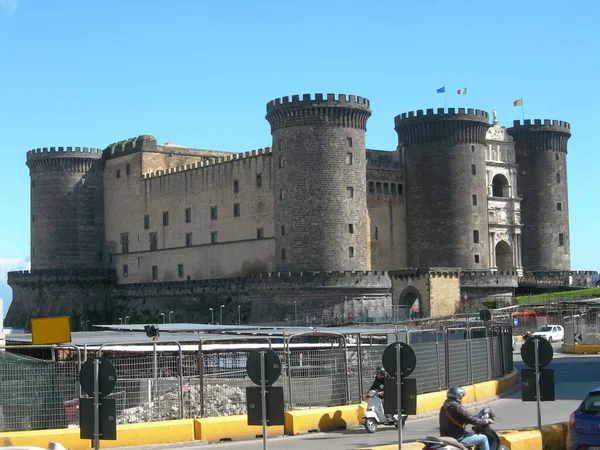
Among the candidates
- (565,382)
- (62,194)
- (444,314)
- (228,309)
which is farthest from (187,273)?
(565,382)

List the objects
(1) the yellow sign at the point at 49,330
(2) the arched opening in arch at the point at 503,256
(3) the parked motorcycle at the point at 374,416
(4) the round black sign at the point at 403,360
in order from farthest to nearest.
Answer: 1. (2) the arched opening in arch at the point at 503,256
2. (3) the parked motorcycle at the point at 374,416
3. (1) the yellow sign at the point at 49,330
4. (4) the round black sign at the point at 403,360

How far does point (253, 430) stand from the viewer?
19.3m

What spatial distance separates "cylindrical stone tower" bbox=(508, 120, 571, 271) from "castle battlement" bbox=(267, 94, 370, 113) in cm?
1654

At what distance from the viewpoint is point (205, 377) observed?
66.3 feet

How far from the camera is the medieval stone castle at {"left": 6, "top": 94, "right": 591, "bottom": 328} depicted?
5616 cm

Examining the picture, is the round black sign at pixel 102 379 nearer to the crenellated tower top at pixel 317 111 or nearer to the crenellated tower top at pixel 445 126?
the crenellated tower top at pixel 317 111

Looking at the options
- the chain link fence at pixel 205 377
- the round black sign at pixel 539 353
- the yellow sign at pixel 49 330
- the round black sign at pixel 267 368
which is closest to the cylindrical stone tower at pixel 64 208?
the chain link fence at pixel 205 377

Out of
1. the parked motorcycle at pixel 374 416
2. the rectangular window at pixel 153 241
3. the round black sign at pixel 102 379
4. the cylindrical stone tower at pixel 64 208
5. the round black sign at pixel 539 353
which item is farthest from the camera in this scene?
the cylindrical stone tower at pixel 64 208

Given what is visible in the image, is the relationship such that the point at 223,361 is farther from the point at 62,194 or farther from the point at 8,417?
the point at 62,194

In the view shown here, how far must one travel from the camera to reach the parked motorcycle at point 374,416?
19344 millimetres

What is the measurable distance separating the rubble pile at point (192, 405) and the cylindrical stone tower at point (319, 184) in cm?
3523

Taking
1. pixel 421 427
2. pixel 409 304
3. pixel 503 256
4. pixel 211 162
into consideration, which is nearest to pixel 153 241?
pixel 211 162

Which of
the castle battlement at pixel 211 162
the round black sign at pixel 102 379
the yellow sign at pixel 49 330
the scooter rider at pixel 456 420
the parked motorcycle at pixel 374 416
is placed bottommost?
the parked motorcycle at pixel 374 416

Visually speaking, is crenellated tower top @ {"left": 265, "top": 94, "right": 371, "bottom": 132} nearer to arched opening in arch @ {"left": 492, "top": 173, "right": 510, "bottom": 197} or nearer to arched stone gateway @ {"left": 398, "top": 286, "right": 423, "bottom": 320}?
arched stone gateway @ {"left": 398, "top": 286, "right": 423, "bottom": 320}
